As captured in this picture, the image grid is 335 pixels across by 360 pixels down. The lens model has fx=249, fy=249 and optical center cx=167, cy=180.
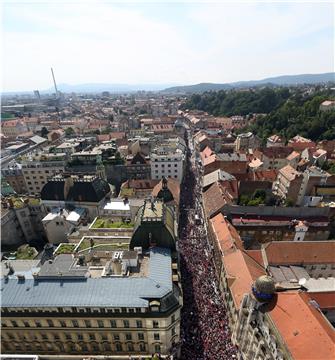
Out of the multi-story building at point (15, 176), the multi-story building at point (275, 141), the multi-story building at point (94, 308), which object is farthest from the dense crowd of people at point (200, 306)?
the multi-story building at point (275, 141)

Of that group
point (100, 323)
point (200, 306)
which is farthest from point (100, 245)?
point (200, 306)

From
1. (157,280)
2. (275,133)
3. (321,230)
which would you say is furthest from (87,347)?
(275,133)

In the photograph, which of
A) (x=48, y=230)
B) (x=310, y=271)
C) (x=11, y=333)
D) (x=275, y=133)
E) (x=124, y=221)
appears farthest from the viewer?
(x=275, y=133)

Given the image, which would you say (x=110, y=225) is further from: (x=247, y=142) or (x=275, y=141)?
(x=275, y=141)

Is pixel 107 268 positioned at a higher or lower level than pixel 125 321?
higher

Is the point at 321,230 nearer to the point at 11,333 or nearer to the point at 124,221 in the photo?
the point at 124,221

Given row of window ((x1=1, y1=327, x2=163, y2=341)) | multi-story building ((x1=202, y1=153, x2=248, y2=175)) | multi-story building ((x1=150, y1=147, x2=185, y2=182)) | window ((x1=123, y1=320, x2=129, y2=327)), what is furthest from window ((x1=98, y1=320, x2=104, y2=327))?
multi-story building ((x1=202, y1=153, x2=248, y2=175))

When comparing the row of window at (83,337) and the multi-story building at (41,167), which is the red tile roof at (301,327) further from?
the multi-story building at (41,167)
